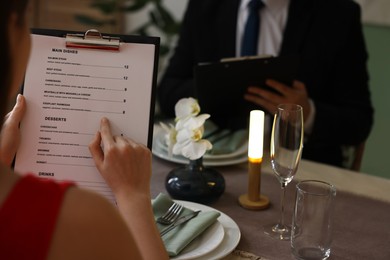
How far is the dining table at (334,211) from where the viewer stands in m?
1.20

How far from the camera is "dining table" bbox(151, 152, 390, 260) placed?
1.20 metres

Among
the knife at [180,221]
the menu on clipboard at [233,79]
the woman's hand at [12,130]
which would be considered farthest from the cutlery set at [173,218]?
the menu on clipboard at [233,79]

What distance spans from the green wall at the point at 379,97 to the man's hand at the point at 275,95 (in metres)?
0.96

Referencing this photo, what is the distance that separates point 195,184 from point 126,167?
15.3 inches

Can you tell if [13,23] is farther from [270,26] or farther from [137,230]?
[270,26]

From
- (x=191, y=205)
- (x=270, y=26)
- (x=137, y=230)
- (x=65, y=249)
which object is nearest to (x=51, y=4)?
(x=270, y=26)

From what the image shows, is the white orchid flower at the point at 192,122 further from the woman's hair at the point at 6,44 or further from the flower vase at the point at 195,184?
the woman's hair at the point at 6,44

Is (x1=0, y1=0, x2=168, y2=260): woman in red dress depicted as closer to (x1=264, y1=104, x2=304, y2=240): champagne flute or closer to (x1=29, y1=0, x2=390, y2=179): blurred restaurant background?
(x1=264, y1=104, x2=304, y2=240): champagne flute

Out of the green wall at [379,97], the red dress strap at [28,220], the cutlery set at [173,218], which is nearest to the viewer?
the red dress strap at [28,220]

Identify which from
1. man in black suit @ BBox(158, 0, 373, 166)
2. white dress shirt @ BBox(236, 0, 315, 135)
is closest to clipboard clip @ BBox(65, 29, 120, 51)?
man in black suit @ BBox(158, 0, 373, 166)

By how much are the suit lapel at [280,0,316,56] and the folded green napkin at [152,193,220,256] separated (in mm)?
1080

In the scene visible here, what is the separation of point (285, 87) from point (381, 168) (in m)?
1.14

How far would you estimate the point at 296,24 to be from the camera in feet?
7.13

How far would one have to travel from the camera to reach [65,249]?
0.66 m
